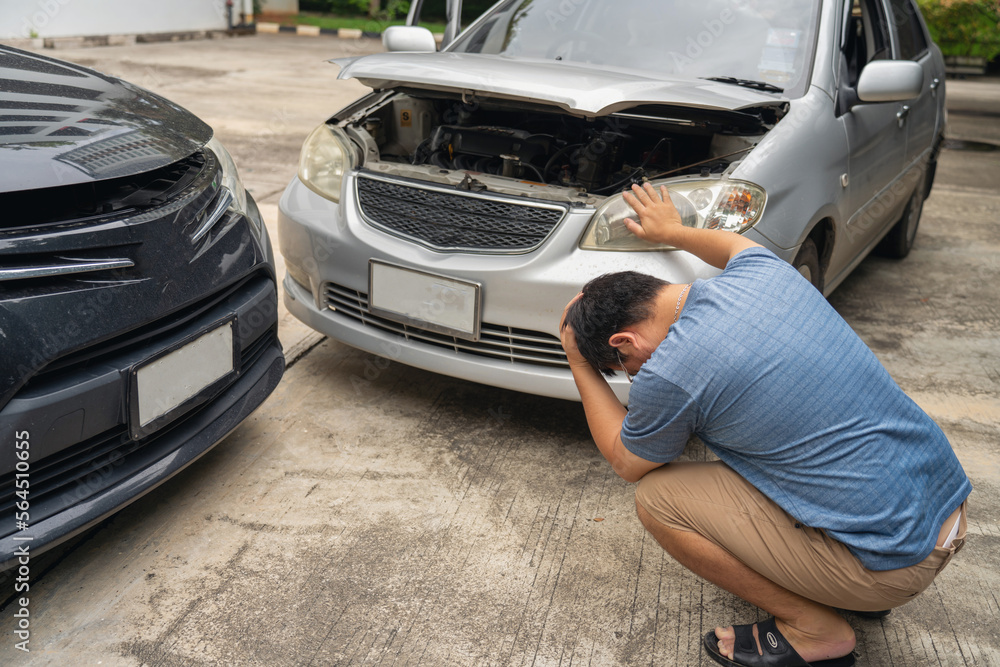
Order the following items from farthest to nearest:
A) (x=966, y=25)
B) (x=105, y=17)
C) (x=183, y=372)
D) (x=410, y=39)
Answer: (x=966, y=25), (x=105, y=17), (x=410, y=39), (x=183, y=372)

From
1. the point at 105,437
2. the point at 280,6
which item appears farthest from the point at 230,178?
the point at 280,6

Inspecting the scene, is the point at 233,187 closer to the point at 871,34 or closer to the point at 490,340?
the point at 490,340

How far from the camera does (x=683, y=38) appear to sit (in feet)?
10.3

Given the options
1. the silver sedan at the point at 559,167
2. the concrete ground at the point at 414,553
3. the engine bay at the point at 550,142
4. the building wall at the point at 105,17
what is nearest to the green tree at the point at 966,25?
the building wall at the point at 105,17

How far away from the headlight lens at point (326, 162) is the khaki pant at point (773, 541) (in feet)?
5.07

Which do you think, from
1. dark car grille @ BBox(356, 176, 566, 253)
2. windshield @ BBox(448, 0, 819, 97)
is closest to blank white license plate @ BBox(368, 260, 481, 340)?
dark car grille @ BBox(356, 176, 566, 253)

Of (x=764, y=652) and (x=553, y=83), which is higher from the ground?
(x=553, y=83)

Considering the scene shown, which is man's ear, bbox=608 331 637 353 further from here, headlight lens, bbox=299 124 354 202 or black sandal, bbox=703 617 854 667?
headlight lens, bbox=299 124 354 202

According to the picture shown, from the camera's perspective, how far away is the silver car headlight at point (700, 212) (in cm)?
235

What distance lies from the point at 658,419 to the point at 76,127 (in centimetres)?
141

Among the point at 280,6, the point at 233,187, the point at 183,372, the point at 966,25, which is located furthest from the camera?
the point at 280,6

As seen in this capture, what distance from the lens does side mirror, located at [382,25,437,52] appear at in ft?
11.6

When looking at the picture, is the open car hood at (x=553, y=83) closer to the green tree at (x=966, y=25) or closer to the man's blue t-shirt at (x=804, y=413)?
the man's blue t-shirt at (x=804, y=413)

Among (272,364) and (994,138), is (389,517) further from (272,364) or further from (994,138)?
(994,138)
